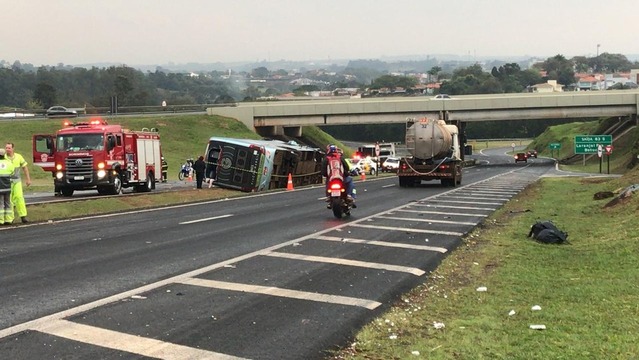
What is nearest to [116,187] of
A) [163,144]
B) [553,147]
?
[163,144]

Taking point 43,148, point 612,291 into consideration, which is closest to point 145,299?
point 612,291

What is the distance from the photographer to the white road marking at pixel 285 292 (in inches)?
352

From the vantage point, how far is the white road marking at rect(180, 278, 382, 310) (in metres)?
8.95

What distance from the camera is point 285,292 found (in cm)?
942

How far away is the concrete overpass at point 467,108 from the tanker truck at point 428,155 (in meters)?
37.3

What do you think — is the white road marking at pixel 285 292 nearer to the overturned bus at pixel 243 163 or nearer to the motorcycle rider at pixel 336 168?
the motorcycle rider at pixel 336 168

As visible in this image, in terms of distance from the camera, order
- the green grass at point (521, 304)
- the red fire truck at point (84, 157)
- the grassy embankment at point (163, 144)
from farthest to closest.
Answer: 1. the red fire truck at point (84, 157)
2. the grassy embankment at point (163, 144)
3. the green grass at point (521, 304)

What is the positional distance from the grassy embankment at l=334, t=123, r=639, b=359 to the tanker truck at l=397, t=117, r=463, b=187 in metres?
19.6

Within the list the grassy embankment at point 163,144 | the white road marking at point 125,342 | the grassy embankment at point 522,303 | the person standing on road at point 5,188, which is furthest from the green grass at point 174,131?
the white road marking at point 125,342

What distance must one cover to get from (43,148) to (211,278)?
21242 millimetres

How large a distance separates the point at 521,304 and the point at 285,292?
2.96 metres

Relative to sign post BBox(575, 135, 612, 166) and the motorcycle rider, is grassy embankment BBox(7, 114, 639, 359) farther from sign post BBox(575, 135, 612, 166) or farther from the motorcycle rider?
sign post BBox(575, 135, 612, 166)

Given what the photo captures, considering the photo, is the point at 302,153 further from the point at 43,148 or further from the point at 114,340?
the point at 114,340

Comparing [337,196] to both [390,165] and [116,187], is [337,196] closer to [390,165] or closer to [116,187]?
[116,187]
